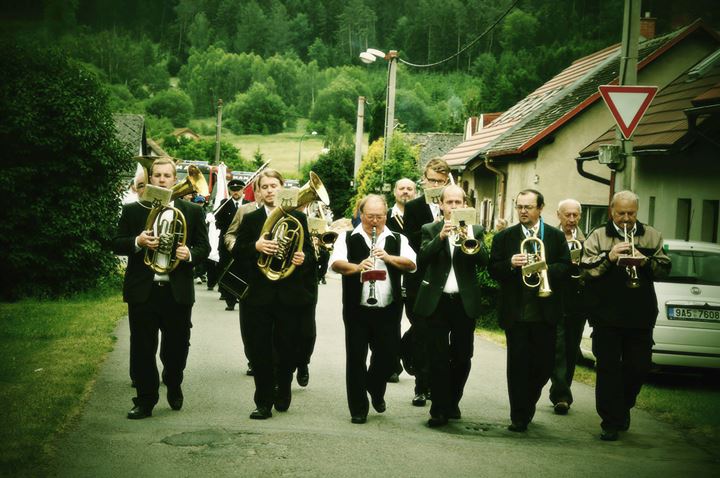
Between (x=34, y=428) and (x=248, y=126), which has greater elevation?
(x=248, y=126)

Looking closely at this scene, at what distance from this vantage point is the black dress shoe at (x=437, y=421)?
7.99 metres

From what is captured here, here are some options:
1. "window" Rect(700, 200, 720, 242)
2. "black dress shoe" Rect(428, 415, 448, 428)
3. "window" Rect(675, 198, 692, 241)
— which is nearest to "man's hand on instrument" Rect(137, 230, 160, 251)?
"black dress shoe" Rect(428, 415, 448, 428)

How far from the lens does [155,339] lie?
806cm

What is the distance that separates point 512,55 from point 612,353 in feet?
224

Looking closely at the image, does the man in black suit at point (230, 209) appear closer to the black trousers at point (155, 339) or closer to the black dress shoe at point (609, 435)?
the black trousers at point (155, 339)

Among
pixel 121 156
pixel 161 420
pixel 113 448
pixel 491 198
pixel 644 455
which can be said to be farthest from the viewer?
pixel 491 198

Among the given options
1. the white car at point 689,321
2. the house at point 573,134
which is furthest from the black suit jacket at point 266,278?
the house at point 573,134

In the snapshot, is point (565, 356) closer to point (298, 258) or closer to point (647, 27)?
point (298, 258)

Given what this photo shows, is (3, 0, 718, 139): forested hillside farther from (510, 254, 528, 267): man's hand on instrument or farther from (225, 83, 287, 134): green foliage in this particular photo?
(510, 254, 528, 267): man's hand on instrument

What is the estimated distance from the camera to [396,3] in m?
116

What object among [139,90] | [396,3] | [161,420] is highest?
[396,3]

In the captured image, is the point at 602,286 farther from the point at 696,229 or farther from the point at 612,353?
the point at 696,229

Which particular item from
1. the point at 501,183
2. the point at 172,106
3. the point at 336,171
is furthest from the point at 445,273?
the point at 172,106

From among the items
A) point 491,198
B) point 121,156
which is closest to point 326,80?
point 491,198
